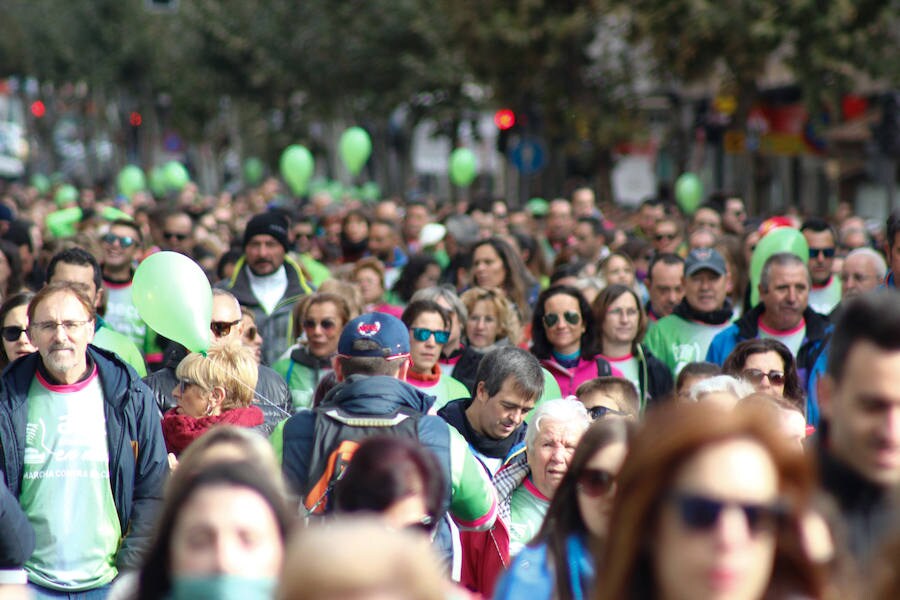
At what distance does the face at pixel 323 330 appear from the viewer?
28.6 ft

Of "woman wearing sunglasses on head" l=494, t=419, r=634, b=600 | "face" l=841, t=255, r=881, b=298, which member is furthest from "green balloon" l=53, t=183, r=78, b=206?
"woman wearing sunglasses on head" l=494, t=419, r=634, b=600

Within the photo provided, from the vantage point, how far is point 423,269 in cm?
1122

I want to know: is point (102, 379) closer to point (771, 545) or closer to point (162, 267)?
point (162, 267)

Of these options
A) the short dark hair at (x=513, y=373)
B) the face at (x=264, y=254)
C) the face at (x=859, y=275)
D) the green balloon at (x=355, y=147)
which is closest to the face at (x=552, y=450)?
the short dark hair at (x=513, y=373)

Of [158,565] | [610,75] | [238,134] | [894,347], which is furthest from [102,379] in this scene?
[238,134]

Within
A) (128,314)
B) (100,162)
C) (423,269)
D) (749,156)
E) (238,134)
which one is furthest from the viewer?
(100,162)

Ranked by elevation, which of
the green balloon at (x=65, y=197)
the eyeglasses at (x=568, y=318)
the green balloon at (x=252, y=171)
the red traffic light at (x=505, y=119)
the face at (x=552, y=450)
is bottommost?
the face at (x=552, y=450)

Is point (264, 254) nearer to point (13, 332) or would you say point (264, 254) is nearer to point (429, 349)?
point (429, 349)

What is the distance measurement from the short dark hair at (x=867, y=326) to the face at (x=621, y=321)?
5.23 meters

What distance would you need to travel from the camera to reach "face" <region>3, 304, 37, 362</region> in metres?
7.30

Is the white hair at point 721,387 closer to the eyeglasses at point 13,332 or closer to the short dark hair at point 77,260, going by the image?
the eyeglasses at point 13,332

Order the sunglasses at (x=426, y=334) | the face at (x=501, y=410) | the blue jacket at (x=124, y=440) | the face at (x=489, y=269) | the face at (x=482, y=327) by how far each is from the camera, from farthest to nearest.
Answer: the face at (x=489, y=269) < the face at (x=482, y=327) < the sunglasses at (x=426, y=334) < the face at (x=501, y=410) < the blue jacket at (x=124, y=440)

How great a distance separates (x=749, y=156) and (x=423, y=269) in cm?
2031

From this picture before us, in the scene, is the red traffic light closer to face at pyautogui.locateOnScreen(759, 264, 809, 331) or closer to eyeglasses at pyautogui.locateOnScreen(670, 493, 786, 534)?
face at pyautogui.locateOnScreen(759, 264, 809, 331)
